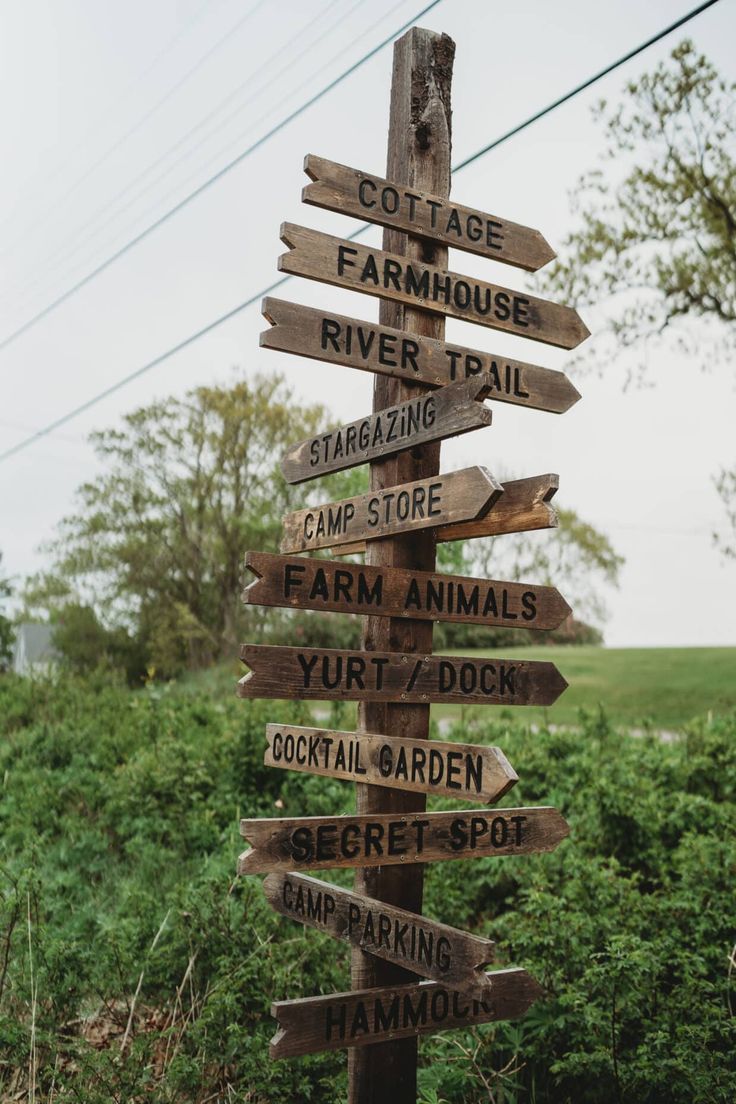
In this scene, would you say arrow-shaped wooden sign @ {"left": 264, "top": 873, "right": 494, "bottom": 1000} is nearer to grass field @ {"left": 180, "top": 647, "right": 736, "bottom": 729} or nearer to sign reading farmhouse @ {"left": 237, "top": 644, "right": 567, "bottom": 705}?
sign reading farmhouse @ {"left": 237, "top": 644, "right": 567, "bottom": 705}

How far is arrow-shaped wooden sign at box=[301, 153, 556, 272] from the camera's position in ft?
12.5

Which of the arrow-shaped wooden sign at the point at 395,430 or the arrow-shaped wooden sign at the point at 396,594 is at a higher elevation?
the arrow-shaped wooden sign at the point at 395,430

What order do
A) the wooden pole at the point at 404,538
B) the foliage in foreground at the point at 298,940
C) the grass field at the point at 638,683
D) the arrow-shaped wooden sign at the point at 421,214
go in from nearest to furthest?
the wooden pole at the point at 404,538 → the arrow-shaped wooden sign at the point at 421,214 → the foliage in foreground at the point at 298,940 → the grass field at the point at 638,683

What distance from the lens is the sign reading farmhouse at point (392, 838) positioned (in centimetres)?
336

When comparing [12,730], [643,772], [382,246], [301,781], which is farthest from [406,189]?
[12,730]

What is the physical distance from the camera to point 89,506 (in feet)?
114

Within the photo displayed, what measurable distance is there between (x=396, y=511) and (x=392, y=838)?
3.83 ft

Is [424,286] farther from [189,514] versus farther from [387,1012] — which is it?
[189,514]

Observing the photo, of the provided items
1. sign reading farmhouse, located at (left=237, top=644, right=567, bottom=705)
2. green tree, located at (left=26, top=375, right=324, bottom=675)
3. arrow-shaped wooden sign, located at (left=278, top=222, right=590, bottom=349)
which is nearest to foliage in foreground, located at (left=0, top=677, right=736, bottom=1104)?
sign reading farmhouse, located at (left=237, top=644, right=567, bottom=705)

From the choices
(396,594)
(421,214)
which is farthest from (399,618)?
(421,214)

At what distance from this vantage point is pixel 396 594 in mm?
3648

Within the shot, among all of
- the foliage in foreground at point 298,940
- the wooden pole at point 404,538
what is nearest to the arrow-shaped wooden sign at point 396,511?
the wooden pole at point 404,538

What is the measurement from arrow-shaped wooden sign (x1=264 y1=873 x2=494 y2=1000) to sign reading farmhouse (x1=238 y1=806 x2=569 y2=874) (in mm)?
A: 201

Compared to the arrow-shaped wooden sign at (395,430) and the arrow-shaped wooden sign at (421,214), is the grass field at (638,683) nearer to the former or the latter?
the arrow-shaped wooden sign at (421,214)
